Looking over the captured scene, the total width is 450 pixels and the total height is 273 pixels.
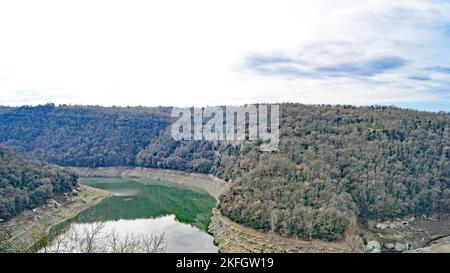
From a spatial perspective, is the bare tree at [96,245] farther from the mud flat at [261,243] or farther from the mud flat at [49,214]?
the mud flat at [261,243]

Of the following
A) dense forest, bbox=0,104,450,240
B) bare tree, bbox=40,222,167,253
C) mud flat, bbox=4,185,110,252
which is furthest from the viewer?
dense forest, bbox=0,104,450,240

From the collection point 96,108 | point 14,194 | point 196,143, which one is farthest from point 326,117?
point 96,108

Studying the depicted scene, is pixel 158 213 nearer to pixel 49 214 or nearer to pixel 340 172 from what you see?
pixel 49 214

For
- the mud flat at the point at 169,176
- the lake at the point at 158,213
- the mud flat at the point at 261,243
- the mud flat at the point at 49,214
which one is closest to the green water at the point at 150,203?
the lake at the point at 158,213

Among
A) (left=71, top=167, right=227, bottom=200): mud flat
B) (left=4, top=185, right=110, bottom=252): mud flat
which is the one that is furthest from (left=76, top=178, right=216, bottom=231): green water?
(left=71, top=167, right=227, bottom=200): mud flat

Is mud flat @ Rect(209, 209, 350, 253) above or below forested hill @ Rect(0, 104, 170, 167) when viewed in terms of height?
below

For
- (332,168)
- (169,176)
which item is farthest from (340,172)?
(169,176)

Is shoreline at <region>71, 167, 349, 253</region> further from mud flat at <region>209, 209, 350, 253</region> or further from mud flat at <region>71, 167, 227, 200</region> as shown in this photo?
mud flat at <region>71, 167, 227, 200</region>
